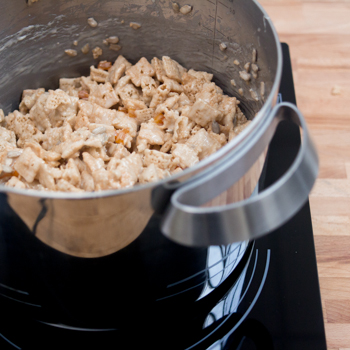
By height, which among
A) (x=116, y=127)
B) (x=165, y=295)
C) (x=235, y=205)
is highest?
(x=235, y=205)

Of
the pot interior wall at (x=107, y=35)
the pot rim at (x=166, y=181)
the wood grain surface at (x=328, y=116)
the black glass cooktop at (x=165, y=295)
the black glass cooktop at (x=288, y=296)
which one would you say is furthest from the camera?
the pot interior wall at (x=107, y=35)

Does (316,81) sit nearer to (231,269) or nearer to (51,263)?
(231,269)

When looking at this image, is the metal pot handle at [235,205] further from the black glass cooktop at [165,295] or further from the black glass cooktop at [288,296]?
the black glass cooktop at [288,296]

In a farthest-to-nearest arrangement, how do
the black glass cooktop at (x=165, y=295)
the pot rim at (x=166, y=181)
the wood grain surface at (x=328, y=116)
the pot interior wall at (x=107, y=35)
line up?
the pot interior wall at (x=107, y=35)
the wood grain surface at (x=328, y=116)
the black glass cooktop at (x=165, y=295)
the pot rim at (x=166, y=181)

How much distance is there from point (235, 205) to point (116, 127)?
61 centimetres

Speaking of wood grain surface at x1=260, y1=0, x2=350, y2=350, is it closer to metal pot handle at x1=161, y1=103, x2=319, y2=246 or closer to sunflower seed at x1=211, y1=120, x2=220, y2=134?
sunflower seed at x1=211, y1=120, x2=220, y2=134

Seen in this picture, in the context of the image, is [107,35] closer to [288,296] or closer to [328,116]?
[328,116]

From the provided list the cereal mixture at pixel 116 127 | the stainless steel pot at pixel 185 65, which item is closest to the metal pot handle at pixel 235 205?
the stainless steel pot at pixel 185 65

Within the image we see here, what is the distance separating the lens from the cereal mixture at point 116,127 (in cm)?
84

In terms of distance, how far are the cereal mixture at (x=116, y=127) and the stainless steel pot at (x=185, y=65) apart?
6cm

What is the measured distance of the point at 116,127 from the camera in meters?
1.04

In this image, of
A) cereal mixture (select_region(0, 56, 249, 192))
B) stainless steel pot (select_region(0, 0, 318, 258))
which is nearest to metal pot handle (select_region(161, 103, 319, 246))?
stainless steel pot (select_region(0, 0, 318, 258))

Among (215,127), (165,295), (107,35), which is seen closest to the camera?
(165,295)

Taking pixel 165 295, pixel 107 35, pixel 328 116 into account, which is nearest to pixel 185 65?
pixel 107 35
